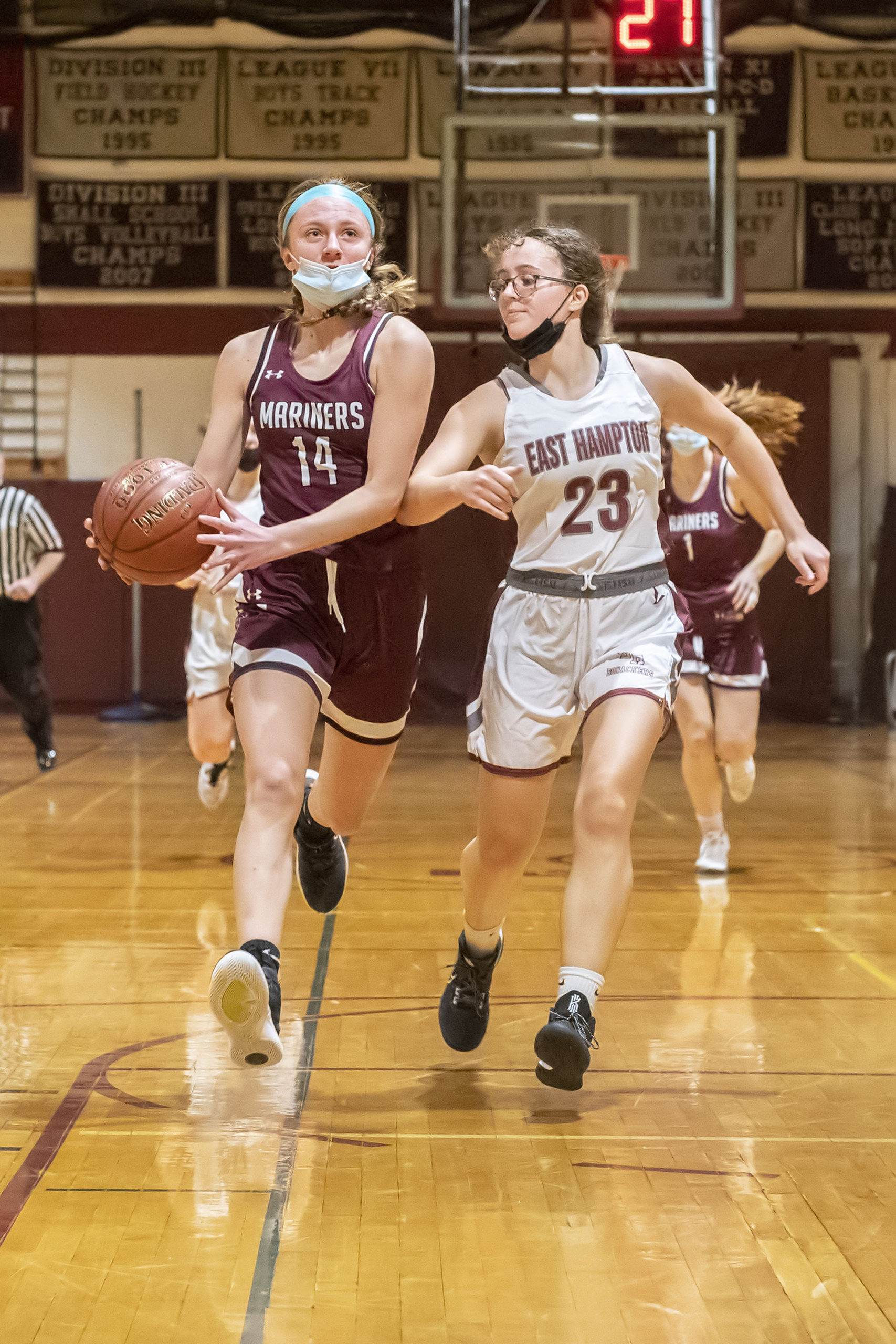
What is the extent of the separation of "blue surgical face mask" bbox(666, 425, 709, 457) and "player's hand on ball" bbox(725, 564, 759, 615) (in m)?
0.55

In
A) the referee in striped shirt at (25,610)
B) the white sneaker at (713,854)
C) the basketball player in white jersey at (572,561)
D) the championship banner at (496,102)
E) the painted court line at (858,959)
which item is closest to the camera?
the basketball player in white jersey at (572,561)

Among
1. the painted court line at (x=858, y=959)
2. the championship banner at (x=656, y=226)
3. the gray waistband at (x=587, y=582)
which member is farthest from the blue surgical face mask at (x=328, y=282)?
the championship banner at (x=656, y=226)

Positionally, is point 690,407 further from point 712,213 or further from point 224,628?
point 712,213

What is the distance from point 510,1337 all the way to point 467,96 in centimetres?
1102

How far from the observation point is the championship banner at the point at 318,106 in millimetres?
13477

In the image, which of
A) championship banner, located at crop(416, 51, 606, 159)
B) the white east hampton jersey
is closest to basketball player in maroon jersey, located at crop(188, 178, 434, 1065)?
the white east hampton jersey

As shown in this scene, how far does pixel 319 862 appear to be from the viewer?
4.29 meters

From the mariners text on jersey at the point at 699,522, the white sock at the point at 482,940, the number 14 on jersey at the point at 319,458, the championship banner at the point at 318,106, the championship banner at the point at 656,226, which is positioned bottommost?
the white sock at the point at 482,940

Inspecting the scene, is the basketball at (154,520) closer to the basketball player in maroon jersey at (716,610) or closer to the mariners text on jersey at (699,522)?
the basketball player in maroon jersey at (716,610)

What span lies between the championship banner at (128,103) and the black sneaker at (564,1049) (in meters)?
12.1

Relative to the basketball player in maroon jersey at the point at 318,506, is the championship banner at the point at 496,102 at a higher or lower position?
higher

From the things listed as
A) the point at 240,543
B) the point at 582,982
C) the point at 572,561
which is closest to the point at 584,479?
the point at 572,561

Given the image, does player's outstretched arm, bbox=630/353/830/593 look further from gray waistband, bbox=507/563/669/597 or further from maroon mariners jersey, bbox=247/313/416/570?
maroon mariners jersey, bbox=247/313/416/570

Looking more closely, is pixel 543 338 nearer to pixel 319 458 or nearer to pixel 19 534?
pixel 319 458
